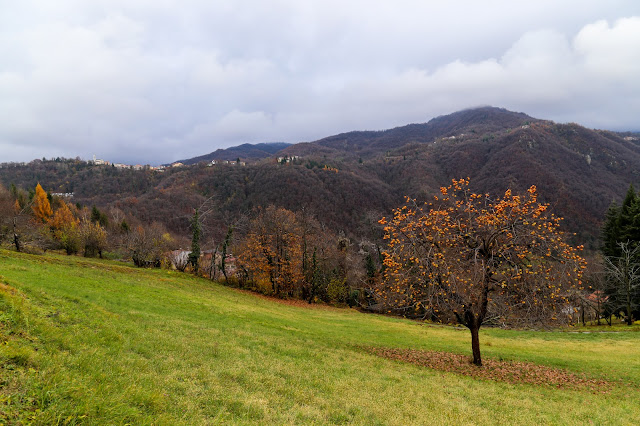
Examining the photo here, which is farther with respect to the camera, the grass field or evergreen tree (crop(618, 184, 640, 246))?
evergreen tree (crop(618, 184, 640, 246))

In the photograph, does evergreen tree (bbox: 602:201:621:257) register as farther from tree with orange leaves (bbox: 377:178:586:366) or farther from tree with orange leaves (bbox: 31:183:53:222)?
tree with orange leaves (bbox: 31:183:53:222)

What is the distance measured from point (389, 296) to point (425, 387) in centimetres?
545

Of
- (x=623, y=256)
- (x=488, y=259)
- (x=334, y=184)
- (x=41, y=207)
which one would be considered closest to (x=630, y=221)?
(x=623, y=256)

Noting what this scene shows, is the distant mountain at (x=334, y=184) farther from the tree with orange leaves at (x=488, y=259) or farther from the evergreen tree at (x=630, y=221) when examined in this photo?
the tree with orange leaves at (x=488, y=259)

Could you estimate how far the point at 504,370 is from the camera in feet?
49.3

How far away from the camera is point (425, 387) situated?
1099 cm

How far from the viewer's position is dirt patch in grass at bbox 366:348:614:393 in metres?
13.8

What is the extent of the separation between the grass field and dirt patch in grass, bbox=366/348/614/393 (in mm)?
630

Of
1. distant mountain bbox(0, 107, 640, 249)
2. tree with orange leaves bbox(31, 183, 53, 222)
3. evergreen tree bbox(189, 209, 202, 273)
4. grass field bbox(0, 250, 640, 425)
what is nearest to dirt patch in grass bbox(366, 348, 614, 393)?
grass field bbox(0, 250, 640, 425)

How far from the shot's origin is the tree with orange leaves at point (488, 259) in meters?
13.2

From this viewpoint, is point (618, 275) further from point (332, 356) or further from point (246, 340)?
point (246, 340)

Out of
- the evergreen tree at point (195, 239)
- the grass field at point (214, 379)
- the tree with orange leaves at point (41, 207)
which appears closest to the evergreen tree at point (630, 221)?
the grass field at point (214, 379)

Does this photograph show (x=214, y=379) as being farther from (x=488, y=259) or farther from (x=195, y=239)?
(x=195, y=239)

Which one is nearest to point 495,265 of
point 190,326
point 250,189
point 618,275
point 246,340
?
point 246,340
